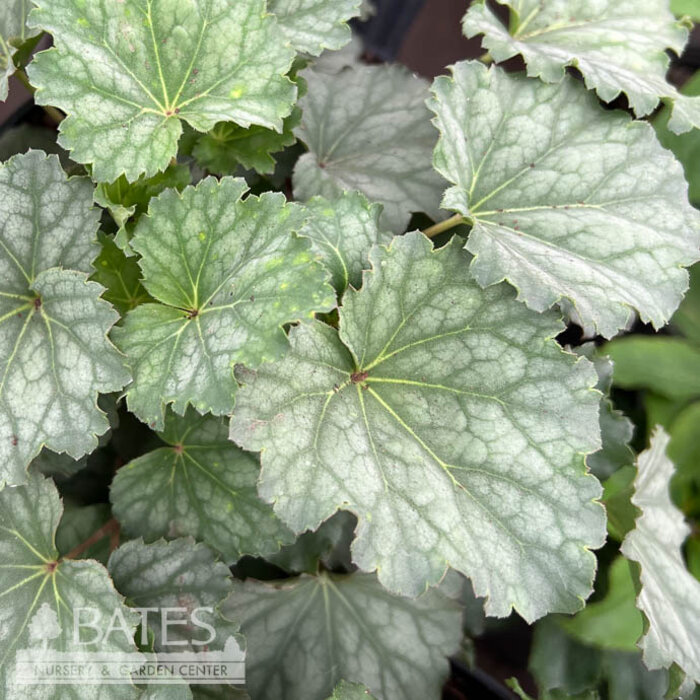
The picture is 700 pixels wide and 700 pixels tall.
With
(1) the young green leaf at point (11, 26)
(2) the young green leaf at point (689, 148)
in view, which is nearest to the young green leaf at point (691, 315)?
(2) the young green leaf at point (689, 148)

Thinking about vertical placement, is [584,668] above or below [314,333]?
below

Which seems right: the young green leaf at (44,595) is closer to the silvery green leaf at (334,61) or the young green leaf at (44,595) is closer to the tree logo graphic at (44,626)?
the tree logo graphic at (44,626)

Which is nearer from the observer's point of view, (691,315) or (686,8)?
(686,8)

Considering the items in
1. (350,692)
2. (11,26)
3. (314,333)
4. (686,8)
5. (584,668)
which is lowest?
(584,668)

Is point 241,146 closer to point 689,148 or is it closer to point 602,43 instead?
point 602,43

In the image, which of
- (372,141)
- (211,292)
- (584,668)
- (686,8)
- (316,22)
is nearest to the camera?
(211,292)

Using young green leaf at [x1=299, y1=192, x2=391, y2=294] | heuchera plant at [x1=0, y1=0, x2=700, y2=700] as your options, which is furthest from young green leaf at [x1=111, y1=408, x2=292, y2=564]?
young green leaf at [x1=299, y1=192, x2=391, y2=294]

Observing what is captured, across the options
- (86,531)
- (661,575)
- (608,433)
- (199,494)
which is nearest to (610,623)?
(661,575)
